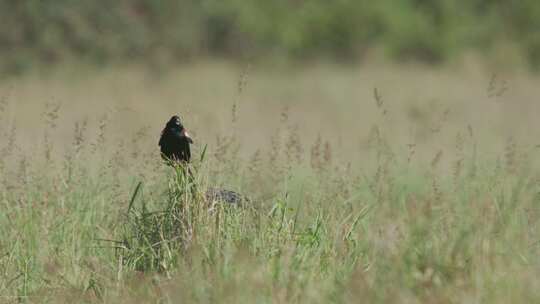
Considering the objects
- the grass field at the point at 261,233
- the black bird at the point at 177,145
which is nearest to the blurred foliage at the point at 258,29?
the grass field at the point at 261,233

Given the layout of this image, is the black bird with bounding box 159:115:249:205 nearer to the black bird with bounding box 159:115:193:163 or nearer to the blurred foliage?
the black bird with bounding box 159:115:193:163

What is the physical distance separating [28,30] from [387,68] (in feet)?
22.5

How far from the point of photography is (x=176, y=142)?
5.83 metres

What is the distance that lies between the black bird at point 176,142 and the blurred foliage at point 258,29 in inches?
563

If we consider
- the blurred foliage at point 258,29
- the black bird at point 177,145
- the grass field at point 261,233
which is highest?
the blurred foliage at point 258,29

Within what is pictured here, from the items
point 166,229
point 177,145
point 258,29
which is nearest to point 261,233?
point 166,229

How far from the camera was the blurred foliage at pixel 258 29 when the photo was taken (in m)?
20.0

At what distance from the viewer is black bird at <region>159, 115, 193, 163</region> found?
19.1 ft

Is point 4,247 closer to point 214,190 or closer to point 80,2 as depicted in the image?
point 214,190

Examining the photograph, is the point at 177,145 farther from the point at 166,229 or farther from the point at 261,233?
the point at 261,233

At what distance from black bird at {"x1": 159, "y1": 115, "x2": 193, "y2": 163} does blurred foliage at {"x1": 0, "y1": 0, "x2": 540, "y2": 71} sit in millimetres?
14311

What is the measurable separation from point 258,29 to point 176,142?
18882 mm

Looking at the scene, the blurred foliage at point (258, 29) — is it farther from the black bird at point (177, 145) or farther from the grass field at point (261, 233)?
the black bird at point (177, 145)

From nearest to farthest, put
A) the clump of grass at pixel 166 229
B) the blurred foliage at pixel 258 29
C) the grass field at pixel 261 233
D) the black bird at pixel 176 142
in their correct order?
the grass field at pixel 261 233 < the clump of grass at pixel 166 229 < the black bird at pixel 176 142 < the blurred foliage at pixel 258 29
